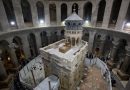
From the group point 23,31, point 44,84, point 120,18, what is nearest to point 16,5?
point 23,31

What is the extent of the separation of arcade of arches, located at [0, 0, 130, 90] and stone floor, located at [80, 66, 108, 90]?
365 cm

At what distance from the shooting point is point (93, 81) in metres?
18.4

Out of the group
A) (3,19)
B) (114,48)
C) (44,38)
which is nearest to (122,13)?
(114,48)

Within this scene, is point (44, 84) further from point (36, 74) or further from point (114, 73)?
point (114, 73)

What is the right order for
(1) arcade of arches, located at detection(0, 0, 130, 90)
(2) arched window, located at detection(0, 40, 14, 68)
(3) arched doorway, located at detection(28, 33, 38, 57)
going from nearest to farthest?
(1) arcade of arches, located at detection(0, 0, 130, 90), (2) arched window, located at detection(0, 40, 14, 68), (3) arched doorway, located at detection(28, 33, 38, 57)

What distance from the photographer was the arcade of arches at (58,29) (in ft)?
64.4

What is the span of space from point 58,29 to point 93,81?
15.6 m

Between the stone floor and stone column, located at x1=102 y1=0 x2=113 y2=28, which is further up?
stone column, located at x1=102 y1=0 x2=113 y2=28

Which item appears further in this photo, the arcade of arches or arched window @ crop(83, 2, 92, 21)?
arched window @ crop(83, 2, 92, 21)

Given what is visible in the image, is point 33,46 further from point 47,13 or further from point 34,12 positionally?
point 47,13

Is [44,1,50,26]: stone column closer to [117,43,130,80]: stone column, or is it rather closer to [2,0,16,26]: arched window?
[2,0,16,26]: arched window

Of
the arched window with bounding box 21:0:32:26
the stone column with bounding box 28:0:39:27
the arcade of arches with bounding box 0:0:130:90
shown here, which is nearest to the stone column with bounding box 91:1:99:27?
the arcade of arches with bounding box 0:0:130:90

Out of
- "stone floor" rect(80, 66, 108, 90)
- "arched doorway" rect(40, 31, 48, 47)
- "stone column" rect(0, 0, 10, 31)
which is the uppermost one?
"stone column" rect(0, 0, 10, 31)

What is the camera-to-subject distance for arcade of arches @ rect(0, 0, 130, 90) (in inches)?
773
